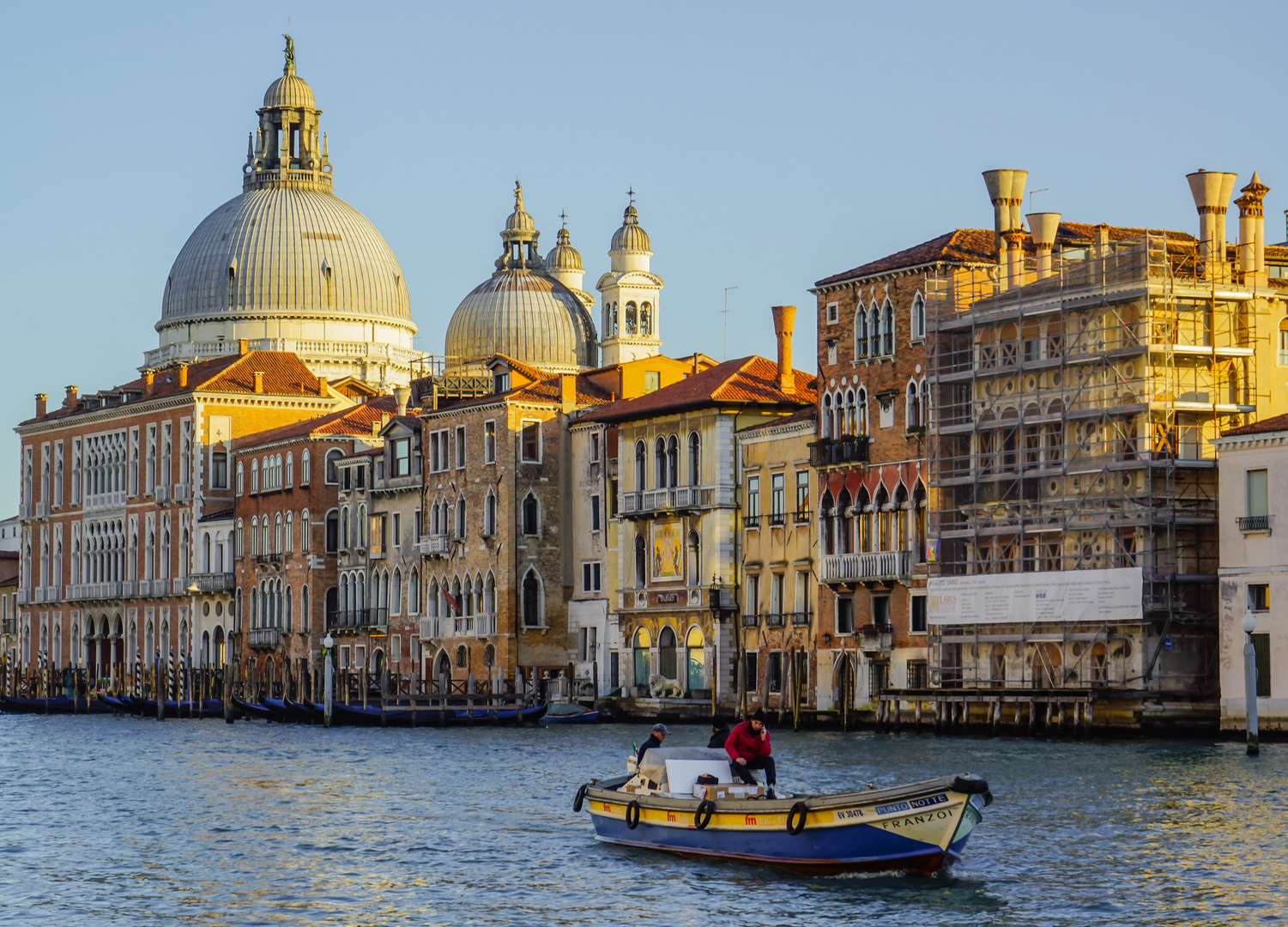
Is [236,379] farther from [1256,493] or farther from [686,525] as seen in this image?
[1256,493]

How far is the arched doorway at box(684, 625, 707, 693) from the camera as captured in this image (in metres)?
60.6

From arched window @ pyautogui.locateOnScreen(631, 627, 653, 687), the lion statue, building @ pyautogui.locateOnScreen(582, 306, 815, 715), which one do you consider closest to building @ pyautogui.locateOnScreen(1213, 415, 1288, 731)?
building @ pyautogui.locateOnScreen(582, 306, 815, 715)

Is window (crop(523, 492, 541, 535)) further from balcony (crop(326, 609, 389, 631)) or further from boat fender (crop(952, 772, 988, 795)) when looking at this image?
boat fender (crop(952, 772, 988, 795))

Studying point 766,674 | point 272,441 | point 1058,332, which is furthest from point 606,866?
point 272,441

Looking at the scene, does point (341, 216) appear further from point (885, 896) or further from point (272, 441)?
point (885, 896)

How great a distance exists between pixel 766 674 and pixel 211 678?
27.6m

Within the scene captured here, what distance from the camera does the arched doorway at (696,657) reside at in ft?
199

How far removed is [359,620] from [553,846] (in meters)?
45.2

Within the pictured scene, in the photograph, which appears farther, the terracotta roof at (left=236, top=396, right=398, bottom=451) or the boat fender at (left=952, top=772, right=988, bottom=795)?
the terracotta roof at (left=236, top=396, right=398, bottom=451)

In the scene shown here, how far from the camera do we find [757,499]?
195 feet

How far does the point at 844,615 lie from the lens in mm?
55812

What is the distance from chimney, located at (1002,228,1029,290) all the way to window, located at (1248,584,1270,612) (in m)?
9.80

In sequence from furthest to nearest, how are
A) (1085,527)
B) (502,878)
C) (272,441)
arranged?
(272,441) → (1085,527) → (502,878)

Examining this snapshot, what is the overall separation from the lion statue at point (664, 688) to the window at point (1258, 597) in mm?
19673
